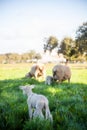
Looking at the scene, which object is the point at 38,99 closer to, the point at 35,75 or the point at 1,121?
the point at 1,121

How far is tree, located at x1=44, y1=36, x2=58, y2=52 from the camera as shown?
102m

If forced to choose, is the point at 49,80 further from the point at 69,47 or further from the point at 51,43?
the point at 51,43

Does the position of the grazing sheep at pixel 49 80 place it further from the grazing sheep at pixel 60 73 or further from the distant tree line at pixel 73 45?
the distant tree line at pixel 73 45

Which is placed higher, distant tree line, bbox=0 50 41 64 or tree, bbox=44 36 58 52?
tree, bbox=44 36 58 52

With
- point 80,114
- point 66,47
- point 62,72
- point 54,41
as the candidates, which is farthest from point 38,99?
point 54,41

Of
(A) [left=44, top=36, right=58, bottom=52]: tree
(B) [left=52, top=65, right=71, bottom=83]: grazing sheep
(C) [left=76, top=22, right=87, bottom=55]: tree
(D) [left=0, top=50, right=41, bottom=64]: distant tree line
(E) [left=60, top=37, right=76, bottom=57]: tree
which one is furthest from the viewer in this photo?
(D) [left=0, top=50, right=41, bottom=64]: distant tree line

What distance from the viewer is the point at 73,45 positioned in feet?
286

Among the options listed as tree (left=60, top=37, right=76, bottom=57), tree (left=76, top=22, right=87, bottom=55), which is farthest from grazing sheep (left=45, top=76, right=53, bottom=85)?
tree (left=60, top=37, right=76, bottom=57)

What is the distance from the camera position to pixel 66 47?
8650cm

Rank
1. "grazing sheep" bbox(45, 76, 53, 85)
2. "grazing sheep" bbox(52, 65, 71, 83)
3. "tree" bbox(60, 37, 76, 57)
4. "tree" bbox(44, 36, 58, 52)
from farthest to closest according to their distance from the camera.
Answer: "tree" bbox(44, 36, 58, 52) < "tree" bbox(60, 37, 76, 57) < "grazing sheep" bbox(52, 65, 71, 83) < "grazing sheep" bbox(45, 76, 53, 85)

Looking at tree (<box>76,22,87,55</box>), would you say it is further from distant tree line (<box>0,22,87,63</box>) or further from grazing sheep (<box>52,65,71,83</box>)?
grazing sheep (<box>52,65,71,83</box>)

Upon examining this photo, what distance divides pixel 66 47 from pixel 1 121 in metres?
81.1

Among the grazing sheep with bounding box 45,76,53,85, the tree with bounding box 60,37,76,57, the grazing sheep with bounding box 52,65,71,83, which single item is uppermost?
the tree with bounding box 60,37,76,57

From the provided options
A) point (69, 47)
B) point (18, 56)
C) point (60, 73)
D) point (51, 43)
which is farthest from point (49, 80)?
point (18, 56)
